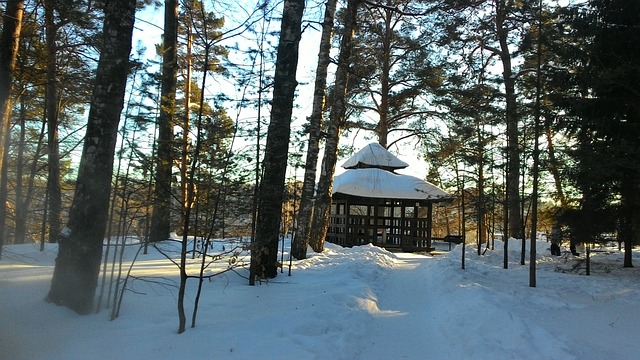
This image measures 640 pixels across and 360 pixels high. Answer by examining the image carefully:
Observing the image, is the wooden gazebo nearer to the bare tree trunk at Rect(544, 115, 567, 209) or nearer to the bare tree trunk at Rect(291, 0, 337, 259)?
the bare tree trunk at Rect(544, 115, 567, 209)

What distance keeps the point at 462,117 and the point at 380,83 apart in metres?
6.83

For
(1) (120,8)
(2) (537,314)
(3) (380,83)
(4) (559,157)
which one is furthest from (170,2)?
(3) (380,83)

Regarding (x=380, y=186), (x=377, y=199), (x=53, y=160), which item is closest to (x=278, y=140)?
(x=53, y=160)

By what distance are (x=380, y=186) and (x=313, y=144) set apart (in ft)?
32.8

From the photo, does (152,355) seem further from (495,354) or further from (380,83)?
(380,83)

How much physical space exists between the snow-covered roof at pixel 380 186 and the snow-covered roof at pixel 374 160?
881 mm

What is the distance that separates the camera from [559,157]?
11430 mm

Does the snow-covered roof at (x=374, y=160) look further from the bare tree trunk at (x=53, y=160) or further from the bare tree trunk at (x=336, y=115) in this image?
Answer: the bare tree trunk at (x=53, y=160)

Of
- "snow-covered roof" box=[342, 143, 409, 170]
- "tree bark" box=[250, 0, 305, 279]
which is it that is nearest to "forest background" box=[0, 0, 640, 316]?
"tree bark" box=[250, 0, 305, 279]

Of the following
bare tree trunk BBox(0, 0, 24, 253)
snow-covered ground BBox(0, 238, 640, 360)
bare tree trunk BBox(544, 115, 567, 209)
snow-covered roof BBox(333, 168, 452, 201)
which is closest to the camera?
snow-covered ground BBox(0, 238, 640, 360)

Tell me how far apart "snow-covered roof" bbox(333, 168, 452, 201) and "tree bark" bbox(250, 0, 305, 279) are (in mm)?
12707

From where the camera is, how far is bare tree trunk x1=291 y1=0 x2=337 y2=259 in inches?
452

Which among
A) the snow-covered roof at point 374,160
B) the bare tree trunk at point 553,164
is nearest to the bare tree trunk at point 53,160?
the bare tree trunk at point 553,164

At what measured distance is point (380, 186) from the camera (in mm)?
21328
